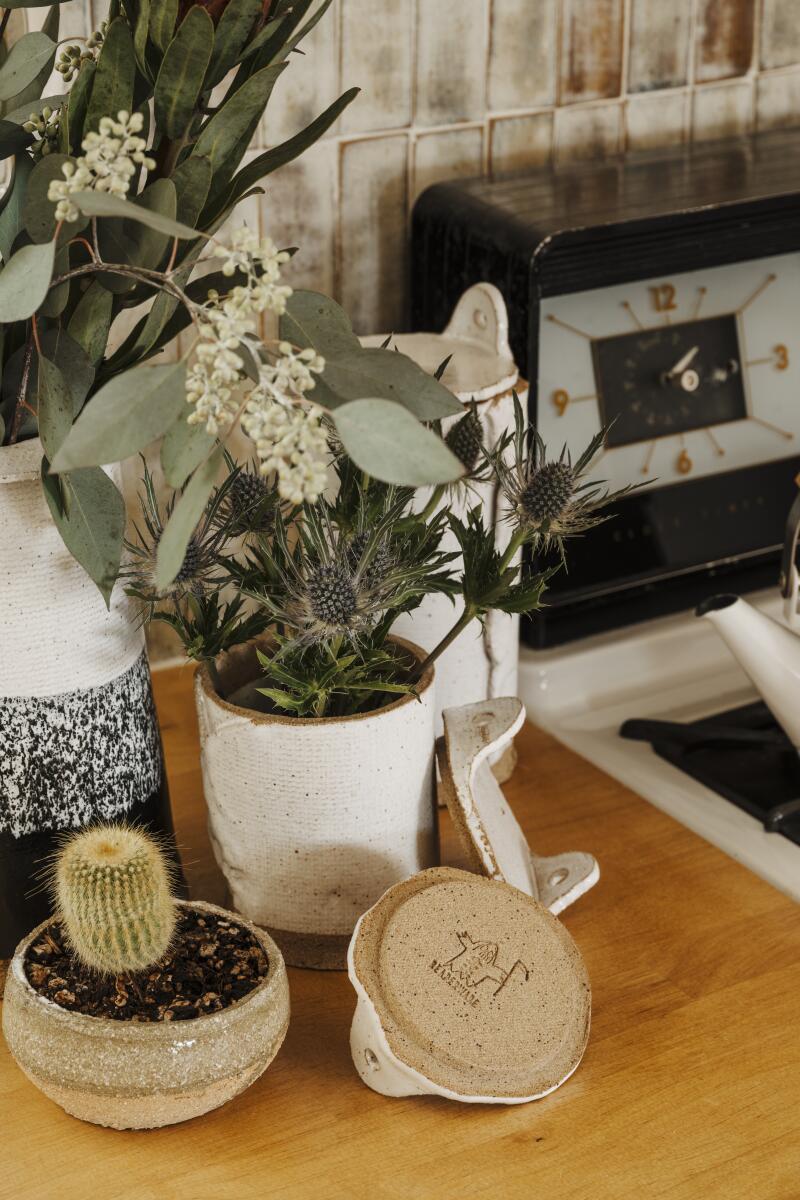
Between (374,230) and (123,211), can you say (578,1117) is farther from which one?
(374,230)

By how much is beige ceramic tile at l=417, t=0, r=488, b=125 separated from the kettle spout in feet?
1.61

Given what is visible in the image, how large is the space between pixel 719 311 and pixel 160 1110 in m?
0.80

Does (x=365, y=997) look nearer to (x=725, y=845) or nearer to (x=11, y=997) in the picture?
(x=11, y=997)

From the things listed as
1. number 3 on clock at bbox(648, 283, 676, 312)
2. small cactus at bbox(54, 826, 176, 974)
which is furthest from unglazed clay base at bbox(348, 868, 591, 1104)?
number 3 on clock at bbox(648, 283, 676, 312)

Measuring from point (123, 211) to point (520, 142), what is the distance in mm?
778

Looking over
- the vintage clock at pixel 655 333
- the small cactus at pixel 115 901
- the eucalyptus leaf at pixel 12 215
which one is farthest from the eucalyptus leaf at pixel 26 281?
the vintage clock at pixel 655 333

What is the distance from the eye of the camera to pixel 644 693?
4.11 ft

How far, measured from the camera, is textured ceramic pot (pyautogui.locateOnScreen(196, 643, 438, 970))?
84 centimetres

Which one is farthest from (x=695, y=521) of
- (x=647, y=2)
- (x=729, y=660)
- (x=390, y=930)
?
(x=390, y=930)

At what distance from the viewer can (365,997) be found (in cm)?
76

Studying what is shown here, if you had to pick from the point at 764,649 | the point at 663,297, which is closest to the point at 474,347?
the point at 663,297

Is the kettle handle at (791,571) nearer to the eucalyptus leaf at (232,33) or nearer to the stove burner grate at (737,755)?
the stove burner grate at (737,755)

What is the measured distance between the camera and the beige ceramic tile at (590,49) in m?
1.25

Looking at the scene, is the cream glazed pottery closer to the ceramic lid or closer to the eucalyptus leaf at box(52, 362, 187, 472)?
the ceramic lid
